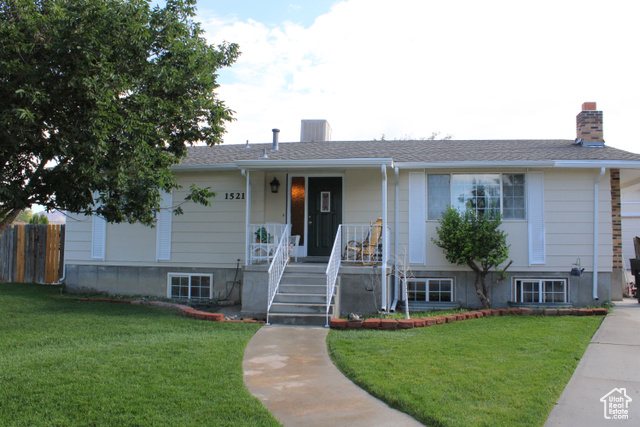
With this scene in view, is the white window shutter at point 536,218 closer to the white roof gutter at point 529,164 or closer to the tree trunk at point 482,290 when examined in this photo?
the white roof gutter at point 529,164

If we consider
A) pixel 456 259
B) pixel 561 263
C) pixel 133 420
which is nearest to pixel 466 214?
pixel 456 259

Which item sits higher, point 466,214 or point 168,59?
point 168,59

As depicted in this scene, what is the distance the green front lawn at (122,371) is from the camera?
4254mm

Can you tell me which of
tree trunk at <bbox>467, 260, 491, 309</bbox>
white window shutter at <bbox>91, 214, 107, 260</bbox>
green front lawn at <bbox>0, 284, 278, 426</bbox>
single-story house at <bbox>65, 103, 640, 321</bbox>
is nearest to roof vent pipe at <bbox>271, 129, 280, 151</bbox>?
single-story house at <bbox>65, 103, 640, 321</bbox>

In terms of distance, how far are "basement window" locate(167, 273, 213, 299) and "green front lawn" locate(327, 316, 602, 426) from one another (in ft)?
15.1

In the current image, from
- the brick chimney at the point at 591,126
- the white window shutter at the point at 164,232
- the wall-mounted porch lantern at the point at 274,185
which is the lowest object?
the white window shutter at the point at 164,232

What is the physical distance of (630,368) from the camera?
5.65 meters

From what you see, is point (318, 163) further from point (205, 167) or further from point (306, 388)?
point (306, 388)

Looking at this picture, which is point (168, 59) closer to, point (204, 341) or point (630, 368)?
point (204, 341)

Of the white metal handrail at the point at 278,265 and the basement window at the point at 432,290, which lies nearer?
the white metal handrail at the point at 278,265

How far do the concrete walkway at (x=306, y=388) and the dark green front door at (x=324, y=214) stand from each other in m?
4.13

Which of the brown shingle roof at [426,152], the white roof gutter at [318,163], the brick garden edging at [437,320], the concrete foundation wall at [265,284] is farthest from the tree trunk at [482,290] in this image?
the white roof gutter at [318,163]

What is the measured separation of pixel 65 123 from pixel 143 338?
3.22 m

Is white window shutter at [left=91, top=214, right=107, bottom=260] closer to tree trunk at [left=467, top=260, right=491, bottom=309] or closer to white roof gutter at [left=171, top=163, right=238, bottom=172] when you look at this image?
white roof gutter at [left=171, top=163, right=238, bottom=172]
